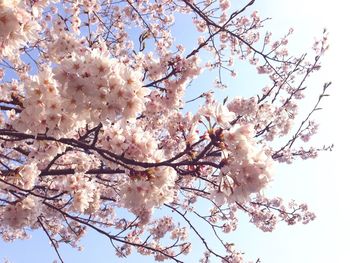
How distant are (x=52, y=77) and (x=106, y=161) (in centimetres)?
90

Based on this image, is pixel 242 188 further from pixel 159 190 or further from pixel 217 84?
pixel 217 84

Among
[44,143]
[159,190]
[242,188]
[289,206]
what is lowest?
[242,188]

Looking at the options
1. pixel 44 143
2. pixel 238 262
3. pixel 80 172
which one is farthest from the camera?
pixel 238 262

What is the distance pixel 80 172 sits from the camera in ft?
17.7

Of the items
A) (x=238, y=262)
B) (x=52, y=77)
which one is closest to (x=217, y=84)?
(x=238, y=262)

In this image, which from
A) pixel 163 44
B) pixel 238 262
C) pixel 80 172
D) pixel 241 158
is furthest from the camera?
pixel 163 44

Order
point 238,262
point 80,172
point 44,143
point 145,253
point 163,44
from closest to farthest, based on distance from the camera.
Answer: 1. point 44,143
2. point 80,172
3. point 238,262
4. point 163,44
5. point 145,253

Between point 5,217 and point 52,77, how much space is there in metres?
2.78

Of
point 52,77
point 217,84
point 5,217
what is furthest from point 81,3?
point 52,77

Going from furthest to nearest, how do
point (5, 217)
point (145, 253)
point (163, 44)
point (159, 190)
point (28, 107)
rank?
point (145, 253) < point (163, 44) < point (5, 217) < point (159, 190) < point (28, 107)

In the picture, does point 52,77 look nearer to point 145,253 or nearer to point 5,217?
point 5,217

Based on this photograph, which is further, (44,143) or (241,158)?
(44,143)

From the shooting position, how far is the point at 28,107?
123 inches

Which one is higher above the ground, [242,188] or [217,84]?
[217,84]
